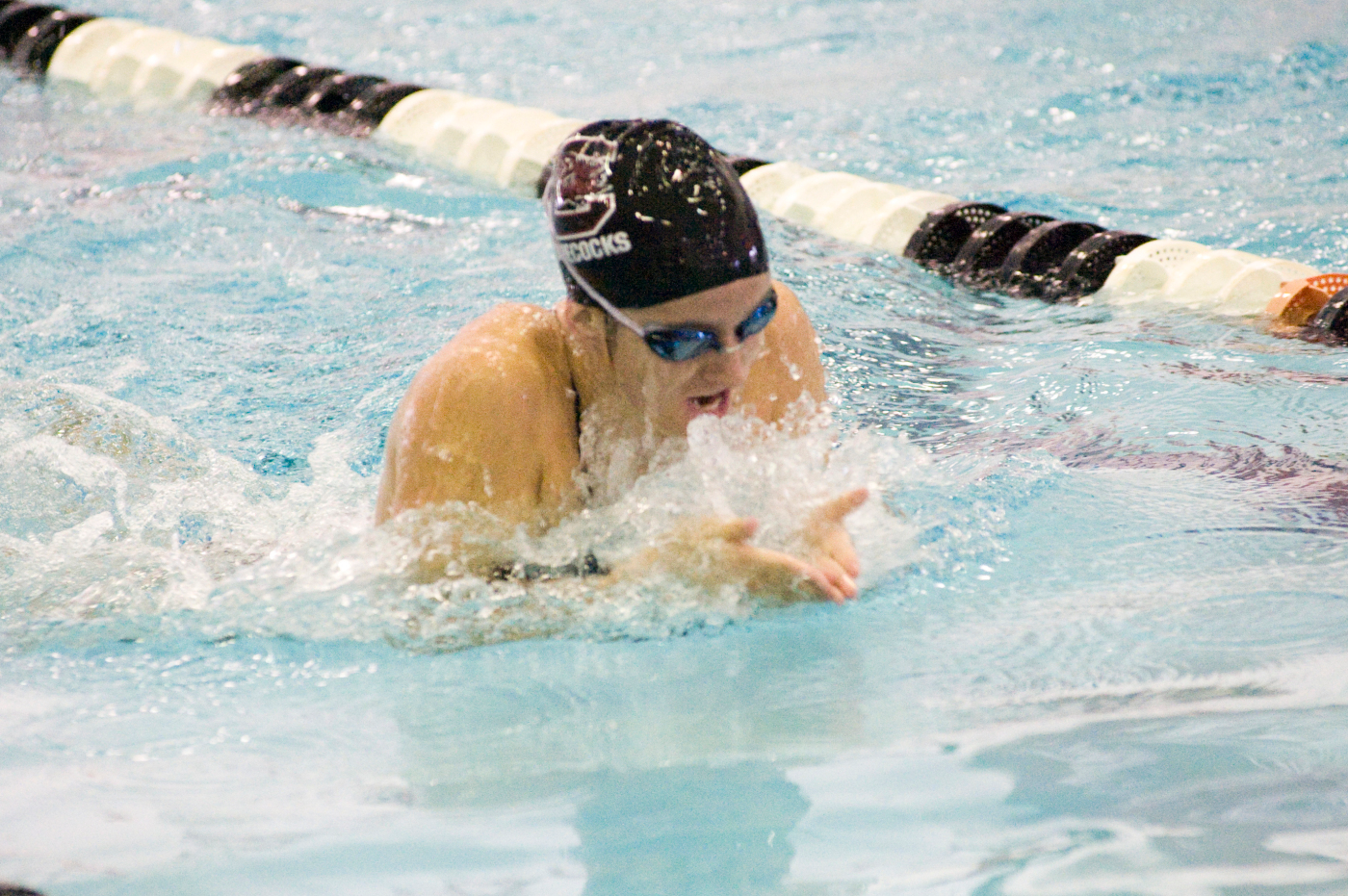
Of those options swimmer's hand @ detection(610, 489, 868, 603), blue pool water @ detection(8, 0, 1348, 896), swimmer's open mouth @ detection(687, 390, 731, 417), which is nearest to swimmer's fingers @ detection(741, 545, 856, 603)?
swimmer's hand @ detection(610, 489, 868, 603)

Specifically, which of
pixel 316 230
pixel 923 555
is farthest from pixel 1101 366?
pixel 316 230

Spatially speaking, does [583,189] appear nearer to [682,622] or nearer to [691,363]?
[691,363]

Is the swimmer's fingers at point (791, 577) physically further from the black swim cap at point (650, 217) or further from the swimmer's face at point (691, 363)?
the black swim cap at point (650, 217)

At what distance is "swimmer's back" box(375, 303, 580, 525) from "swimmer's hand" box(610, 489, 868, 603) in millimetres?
240

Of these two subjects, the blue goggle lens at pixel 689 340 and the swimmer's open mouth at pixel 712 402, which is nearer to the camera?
the blue goggle lens at pixel 689 340

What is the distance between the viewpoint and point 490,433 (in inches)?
85.6

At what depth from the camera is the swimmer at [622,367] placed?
2.05m

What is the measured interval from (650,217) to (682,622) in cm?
68

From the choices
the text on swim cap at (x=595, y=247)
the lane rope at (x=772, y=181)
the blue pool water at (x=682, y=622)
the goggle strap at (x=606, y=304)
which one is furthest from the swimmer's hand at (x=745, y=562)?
the lane rope at (x=772, y=181)

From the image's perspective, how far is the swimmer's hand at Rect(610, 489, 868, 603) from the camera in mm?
1972

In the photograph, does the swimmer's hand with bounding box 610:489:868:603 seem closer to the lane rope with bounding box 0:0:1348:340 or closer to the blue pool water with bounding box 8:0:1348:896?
the blue pool water with bounding box 8:0:1348:896

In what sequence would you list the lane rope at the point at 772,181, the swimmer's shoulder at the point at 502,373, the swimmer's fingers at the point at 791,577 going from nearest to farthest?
the swimmer's fingers at the point at 791,577 < the swimmer's shoulder at the point at 502,373 < the lane rope at the point at 772,181

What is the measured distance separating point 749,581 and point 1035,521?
828 mm

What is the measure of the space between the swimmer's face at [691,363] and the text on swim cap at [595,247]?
0.35 feet
